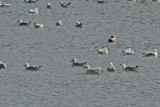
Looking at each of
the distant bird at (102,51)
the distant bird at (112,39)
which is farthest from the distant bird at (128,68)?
the distant bird at (112,39)

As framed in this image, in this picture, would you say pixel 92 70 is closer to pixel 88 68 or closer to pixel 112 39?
pixel 88 68

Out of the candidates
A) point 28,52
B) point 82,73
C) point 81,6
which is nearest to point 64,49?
point 28,52

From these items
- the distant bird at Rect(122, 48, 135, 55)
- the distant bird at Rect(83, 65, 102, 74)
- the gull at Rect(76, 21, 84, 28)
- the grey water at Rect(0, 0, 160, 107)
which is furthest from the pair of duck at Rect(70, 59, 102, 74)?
the gull at Rect(76, 21, 84, 28)

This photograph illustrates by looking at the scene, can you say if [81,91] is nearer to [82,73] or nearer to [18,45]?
[82,73]

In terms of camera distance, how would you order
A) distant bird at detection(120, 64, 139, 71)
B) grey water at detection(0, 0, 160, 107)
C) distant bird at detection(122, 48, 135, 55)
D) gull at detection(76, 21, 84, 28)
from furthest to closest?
gull at detection(76, 21, 84, 28) < distant bird at detection(122, 48, 135, 55) < distant bird at detection(120, 64, 139, 71) < grey water at detection(0, 0, 160, 107)

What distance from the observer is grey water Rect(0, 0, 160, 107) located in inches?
2552

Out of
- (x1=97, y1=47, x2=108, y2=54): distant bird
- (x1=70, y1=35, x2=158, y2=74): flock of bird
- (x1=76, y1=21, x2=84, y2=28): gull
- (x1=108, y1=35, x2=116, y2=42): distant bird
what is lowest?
(x1=76, y1=21, x2=84, y2=28): gull

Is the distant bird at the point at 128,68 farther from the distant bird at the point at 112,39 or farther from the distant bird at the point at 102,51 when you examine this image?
the distant bird at the point at 112,39

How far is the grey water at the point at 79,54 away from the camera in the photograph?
6481 centimetres

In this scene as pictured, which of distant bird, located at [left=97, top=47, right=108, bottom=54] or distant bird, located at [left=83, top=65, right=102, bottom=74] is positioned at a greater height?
distant bird, located at [left=83, top=65, right=102, bottom=74]

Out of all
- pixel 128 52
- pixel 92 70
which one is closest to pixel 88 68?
pixel 92 70

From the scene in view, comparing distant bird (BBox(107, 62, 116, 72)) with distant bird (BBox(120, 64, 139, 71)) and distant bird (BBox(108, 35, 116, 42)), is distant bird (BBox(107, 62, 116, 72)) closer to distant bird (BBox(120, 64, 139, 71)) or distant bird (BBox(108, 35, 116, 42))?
distant bird (BBox(120, 64, 139, 71))

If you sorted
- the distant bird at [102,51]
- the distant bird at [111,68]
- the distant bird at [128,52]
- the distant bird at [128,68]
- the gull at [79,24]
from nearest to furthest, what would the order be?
the distant bird at [111,68]
the distant bird at [128,68]
the distant bird at [128,52]
the distant bird at [102,51]
the gull at [79,24]

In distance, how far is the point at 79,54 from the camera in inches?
3155
